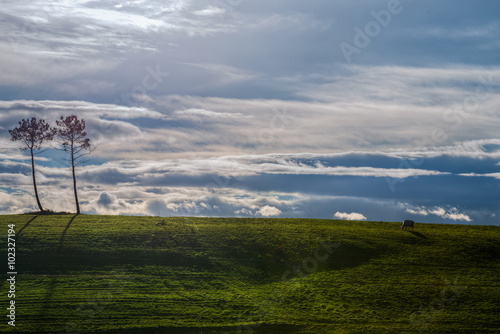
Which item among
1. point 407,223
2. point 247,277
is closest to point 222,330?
point 247,277

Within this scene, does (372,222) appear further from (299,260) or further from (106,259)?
(106,259)

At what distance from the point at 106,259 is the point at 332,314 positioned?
2654cm

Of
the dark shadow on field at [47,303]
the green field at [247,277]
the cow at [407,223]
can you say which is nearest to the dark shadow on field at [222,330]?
the green field at [247,277]

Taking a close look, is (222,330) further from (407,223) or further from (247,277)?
(407,223)

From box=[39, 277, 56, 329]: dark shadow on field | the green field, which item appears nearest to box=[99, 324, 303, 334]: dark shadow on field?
the green field

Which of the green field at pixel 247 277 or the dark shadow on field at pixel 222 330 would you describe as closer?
the dark shadow on field at pixel 222 330

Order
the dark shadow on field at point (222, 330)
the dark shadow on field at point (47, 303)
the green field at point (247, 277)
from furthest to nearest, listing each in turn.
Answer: the green field at point (247, 277), the dark shadow on field at point (47, 303), the dark shadow on field at point (222, 330)

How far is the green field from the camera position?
35.6m

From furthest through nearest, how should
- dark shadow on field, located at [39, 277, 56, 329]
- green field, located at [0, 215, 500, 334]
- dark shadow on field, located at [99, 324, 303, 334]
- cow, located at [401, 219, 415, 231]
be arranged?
1. cow, located at [401, 219, 415, 231]
2. green field, located at [0, 215, 500, 334]
3. dark shadow on field, located at [39, 277, 56, 329]
4. dark shadow on field, located at [99, 324, 303, 334]

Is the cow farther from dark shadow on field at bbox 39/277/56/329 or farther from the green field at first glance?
dark shadow on field at bbox 39/277/56/329

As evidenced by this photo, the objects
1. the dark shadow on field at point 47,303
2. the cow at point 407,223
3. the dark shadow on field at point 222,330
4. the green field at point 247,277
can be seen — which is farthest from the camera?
the cow at point 407,223

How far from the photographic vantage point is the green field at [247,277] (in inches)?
1400

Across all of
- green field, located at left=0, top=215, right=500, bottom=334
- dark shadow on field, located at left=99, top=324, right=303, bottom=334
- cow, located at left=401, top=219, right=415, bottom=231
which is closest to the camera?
dark shadow on field, located at left=99, top=324, right=303, bottom=334

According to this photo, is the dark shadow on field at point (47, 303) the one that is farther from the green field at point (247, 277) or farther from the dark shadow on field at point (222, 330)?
the dark shadow on field at point (222, 330)
